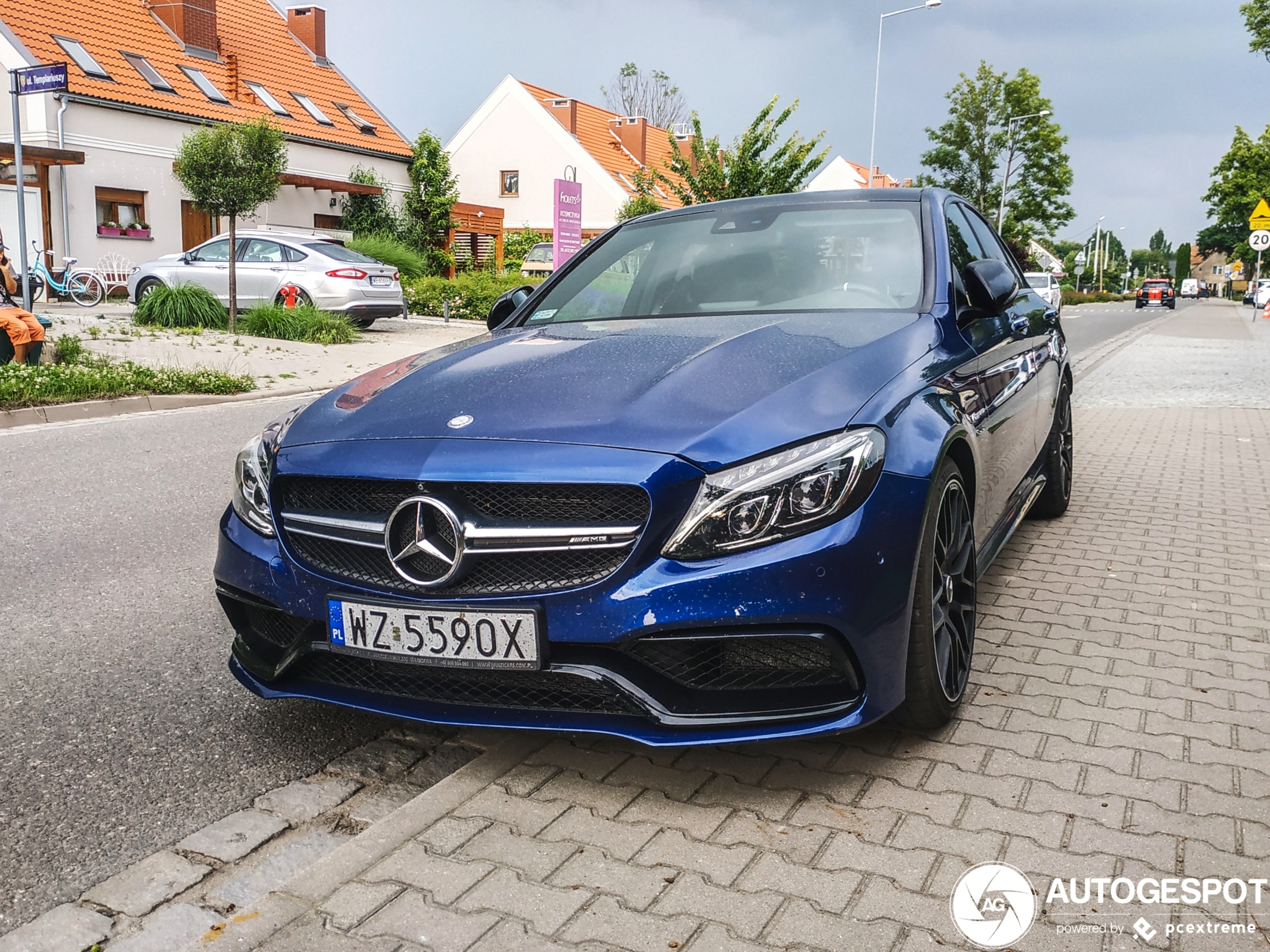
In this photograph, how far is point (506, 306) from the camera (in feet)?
14.8

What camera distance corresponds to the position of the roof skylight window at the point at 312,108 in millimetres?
34000

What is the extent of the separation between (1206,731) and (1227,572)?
80.9 inches

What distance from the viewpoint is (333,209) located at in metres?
34.2

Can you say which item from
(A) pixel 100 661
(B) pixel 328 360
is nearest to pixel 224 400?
(B) pixel 328 360

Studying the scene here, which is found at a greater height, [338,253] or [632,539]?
[338,253]

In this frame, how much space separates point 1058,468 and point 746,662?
3861 mm

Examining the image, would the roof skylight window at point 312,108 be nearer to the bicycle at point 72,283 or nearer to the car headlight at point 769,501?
the bicycle at point 72,283

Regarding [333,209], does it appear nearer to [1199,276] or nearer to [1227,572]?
[1227,572]

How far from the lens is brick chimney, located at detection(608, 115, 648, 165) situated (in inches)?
2067

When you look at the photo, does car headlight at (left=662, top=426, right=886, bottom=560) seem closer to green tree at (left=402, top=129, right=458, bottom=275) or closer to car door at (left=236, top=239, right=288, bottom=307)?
car door at (left=236, top=239, right=288, bottom=307)

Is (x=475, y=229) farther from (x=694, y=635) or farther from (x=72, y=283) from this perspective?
(x=694, y=635)

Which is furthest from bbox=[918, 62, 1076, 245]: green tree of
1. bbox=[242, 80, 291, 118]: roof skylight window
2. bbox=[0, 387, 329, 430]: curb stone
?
bbox=[0, 387, 329, 430]: curb stone

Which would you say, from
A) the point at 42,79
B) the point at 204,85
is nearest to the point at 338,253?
the point at 42,79

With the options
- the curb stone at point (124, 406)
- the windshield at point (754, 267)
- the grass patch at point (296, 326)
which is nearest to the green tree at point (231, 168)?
the grass patch at point (296, 326)
